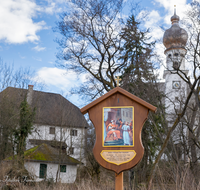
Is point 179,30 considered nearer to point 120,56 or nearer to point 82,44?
point 120,56

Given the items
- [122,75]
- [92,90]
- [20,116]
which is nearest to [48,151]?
[20,116]

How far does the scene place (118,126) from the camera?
6332 millimetres

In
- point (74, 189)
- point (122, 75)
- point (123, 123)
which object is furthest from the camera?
point (122, 75)

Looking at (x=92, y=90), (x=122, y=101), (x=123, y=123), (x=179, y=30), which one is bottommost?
(x=123, y=123)

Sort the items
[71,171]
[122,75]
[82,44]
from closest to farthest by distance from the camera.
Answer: [82,44]
[122,75]
[71,171]

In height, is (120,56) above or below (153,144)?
above

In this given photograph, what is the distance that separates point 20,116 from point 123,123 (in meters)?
17.6

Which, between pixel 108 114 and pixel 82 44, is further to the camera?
pixel 82 44

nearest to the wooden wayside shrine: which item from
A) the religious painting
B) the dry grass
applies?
the religious painting

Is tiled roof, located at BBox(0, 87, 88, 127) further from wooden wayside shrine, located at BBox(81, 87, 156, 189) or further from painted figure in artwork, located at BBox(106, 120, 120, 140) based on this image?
painted figure in artwork, located at BBox(106, 120, 120, 140)

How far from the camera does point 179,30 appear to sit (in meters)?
14.9

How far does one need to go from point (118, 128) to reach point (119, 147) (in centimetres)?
44

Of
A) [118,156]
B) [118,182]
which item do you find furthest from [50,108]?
[118,156]

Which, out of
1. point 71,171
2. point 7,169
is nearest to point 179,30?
point 7,169
